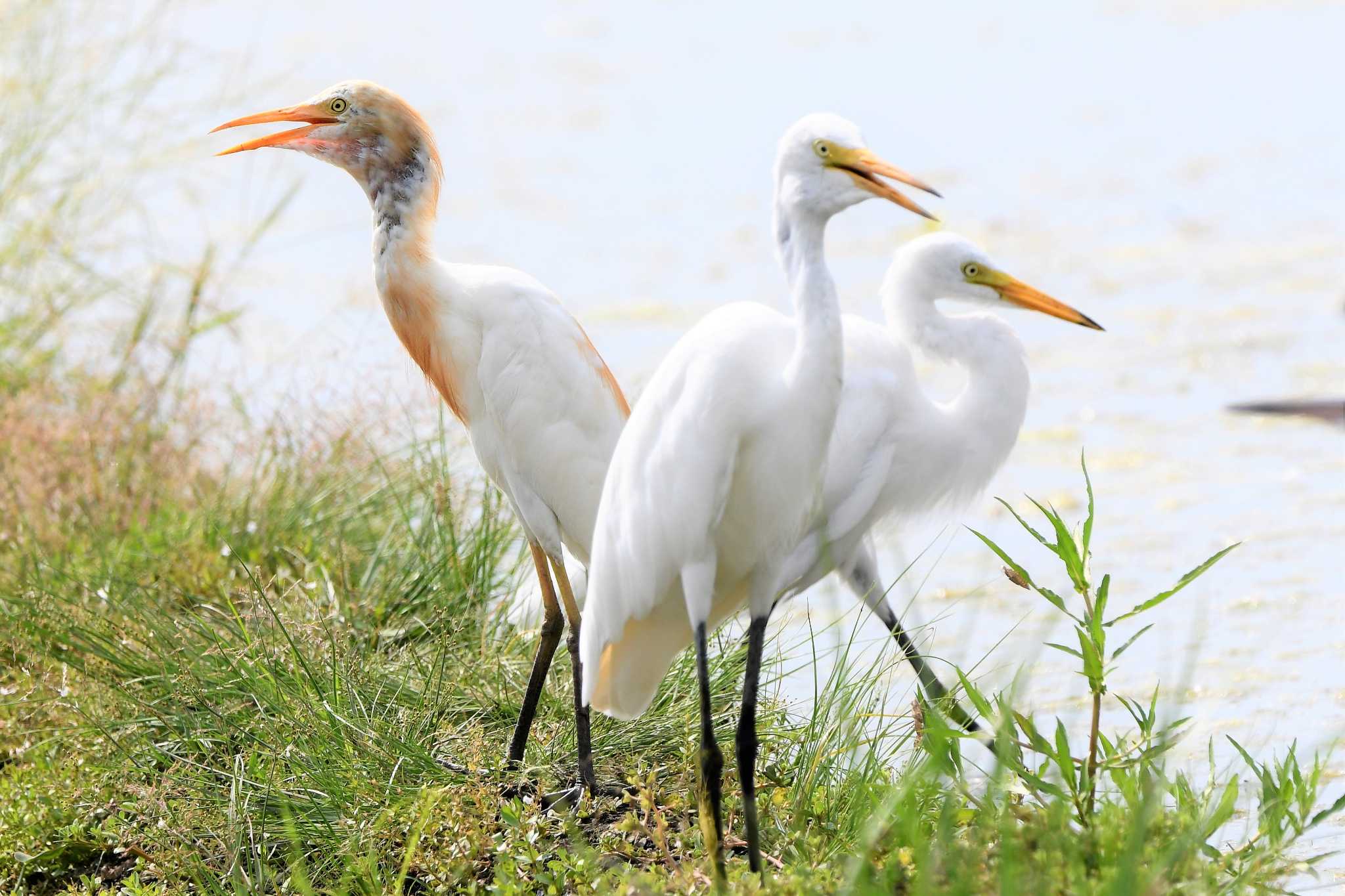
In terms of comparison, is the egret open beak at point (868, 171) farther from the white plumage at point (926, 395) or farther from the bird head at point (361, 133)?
the bird head at point (361, 133)

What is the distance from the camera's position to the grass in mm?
2520

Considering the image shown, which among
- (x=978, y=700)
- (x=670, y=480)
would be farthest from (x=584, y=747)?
(x=978, y=700)

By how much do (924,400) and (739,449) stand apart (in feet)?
3.44

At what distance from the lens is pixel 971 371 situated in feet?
12.1

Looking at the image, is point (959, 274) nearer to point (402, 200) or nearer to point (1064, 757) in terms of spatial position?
point (402, 200)

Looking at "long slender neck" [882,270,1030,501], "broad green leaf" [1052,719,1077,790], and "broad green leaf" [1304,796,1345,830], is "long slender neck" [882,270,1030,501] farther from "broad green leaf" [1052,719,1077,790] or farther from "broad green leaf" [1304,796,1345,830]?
"broad green leaf" [1304,796,1345,830]

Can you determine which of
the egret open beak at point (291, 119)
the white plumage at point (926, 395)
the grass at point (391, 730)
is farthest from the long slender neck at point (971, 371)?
the egret open beak at point (291, 119)

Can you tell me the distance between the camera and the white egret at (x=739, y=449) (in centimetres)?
260

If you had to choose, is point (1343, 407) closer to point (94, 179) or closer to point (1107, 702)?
point (1107, 702)

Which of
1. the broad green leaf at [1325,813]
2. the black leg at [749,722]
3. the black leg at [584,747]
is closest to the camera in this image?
the broad green leaf at [1325,813]

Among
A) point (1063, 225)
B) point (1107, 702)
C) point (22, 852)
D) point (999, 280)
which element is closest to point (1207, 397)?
point (1063, 225)

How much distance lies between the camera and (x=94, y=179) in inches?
234

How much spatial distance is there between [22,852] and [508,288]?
153 centimetres

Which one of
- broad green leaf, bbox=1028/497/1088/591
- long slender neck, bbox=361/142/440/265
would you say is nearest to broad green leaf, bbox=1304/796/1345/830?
broad green leaf, bbox=1028/497/1088/591
